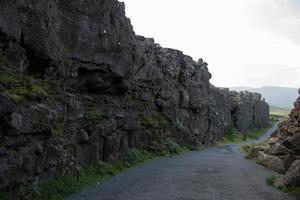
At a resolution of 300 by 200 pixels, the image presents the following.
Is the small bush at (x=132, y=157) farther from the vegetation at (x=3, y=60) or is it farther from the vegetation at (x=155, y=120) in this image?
the vegetation at (x=3, y=60)

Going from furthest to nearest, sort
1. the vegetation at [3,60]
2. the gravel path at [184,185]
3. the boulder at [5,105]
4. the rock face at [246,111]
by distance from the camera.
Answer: the rock face at [246,111] → the gravel path at [184,185] → the vegetation at [3,60] → the boulder at [5,105]

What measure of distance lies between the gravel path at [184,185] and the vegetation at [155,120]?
11300 millimetres

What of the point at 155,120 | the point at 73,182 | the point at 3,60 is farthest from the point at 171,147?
the point at 3,60

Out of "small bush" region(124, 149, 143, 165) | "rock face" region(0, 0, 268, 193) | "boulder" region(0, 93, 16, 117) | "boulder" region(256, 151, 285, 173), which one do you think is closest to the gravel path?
"boulder" region(256, 151, 285, 173)

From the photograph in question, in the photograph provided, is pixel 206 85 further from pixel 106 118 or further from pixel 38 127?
pixel 38 127

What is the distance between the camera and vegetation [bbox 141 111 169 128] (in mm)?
44075

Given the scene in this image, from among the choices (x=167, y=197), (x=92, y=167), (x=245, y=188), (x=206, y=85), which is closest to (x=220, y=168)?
(x=245, y=188)

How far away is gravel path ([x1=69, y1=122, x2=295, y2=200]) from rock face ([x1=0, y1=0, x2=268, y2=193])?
2.57 meters

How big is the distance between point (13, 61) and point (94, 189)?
7678mm

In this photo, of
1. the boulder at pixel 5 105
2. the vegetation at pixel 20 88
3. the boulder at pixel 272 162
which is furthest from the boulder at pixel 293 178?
the boulder at pixel 5 105

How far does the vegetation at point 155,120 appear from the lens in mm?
44075

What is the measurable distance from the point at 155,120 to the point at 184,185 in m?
23.5

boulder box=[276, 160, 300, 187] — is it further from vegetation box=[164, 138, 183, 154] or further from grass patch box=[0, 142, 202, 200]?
vegetation box=[164, 138, 183, 154]

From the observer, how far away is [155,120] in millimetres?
47219
